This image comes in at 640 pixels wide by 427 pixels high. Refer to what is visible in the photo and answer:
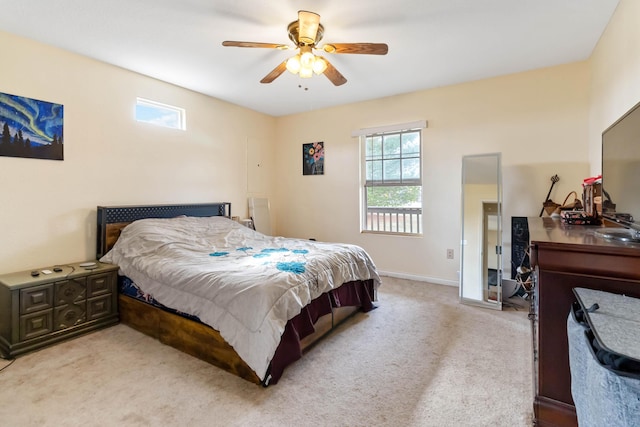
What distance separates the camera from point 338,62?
3.18 m

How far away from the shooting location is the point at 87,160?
3041 mm

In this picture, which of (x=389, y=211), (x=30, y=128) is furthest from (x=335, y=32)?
(x=30, y=128)

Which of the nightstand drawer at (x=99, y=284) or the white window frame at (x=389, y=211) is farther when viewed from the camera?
the white window frame at (x=389, y=211)

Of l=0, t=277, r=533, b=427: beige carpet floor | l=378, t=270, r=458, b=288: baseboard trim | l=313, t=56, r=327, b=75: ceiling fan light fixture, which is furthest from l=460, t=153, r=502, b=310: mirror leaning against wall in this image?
l=313, t=56, r=327, b=75: ceiling fan light fixture

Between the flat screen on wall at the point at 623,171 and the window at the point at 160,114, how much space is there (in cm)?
414

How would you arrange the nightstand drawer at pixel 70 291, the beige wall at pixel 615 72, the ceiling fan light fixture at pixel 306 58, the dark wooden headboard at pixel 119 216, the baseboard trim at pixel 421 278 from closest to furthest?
1. the beige wall at pixel 615 72
2. the ceiling fan light fixture at pixel 306 58
3. the nightstand drawer at pixel 70 291
4. the dark wooden headboard at pixel 119 216
5. the baseboard trim at pixel 421 278

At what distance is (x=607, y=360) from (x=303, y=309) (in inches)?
65.6

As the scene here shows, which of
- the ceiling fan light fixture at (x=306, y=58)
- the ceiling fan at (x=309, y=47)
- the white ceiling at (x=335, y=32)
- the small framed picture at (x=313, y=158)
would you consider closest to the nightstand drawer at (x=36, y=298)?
the white ceiling at (x=335, y=32)

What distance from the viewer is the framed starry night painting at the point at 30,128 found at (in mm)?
2557

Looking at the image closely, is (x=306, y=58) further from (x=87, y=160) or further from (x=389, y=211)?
(x=389, y=211)

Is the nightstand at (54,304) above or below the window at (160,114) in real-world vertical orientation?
below

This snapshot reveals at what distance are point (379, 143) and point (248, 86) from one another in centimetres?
199

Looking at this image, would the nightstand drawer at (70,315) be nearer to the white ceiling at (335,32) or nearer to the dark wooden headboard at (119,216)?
the dark wooden headboard at (119,216)

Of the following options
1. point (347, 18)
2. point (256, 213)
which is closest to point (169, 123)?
point (256, 213)
